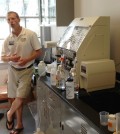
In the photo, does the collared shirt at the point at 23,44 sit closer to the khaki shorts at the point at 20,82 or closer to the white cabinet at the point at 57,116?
the khaki shorts at the point at 20,82

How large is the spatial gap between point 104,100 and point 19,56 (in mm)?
1460

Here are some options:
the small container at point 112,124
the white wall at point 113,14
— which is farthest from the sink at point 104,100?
the small container at point 112,124

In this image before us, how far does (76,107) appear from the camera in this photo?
1464 mm

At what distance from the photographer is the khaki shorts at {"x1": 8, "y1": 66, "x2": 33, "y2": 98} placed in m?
2.90

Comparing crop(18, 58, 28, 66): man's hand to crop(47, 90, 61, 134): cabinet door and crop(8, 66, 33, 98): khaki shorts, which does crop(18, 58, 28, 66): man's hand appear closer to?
crop(8, 66, 33, 98): khaki shorts

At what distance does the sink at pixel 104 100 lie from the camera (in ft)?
5.65

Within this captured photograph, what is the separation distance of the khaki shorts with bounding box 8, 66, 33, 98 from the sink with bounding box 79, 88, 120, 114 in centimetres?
136

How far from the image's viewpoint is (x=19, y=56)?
284 cm

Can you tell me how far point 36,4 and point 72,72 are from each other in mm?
2820

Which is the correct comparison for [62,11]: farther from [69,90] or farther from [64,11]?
[69,90]

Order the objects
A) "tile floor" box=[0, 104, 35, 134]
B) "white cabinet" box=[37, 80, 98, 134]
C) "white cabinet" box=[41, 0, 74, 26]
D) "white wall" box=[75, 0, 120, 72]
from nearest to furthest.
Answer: "white cabinet" box=[37, 80, 98, 134], "white wall" box=[75, 0, 120, 72], "white cabinet" box=[41, 0, 74, 26], "tile floor" box=[0, 104, 35, 134]

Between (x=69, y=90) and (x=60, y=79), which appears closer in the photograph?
(x=69, y=90)

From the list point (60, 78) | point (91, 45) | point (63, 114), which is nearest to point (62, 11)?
point (91, 45)

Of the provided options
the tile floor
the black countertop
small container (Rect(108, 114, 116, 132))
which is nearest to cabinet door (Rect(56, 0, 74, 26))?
the black countertop
